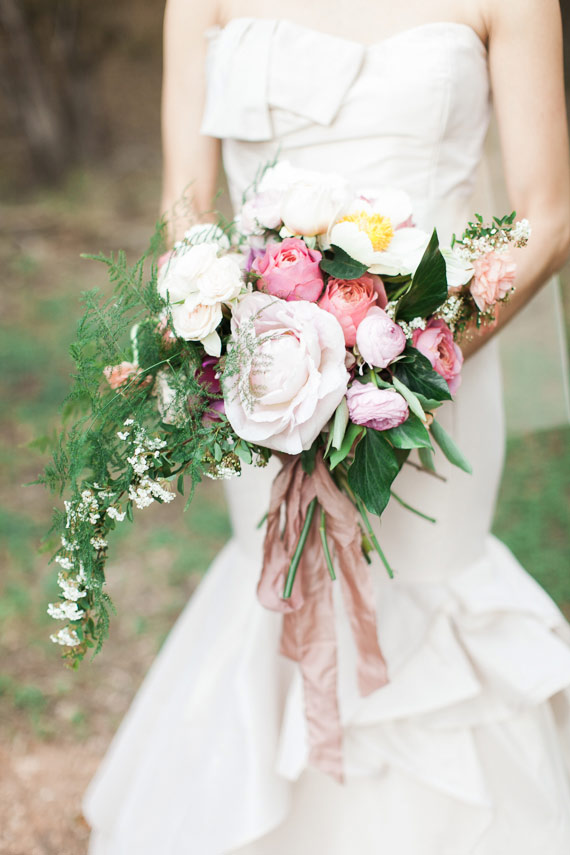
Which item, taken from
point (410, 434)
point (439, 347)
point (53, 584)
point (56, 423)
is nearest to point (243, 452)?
point (410, 434)

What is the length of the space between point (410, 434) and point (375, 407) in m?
0.10

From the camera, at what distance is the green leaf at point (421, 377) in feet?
4.40

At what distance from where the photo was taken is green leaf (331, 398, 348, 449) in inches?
51.8

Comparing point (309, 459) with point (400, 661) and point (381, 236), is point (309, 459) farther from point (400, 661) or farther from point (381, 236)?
point (400, 661)

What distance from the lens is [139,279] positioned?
4.58 feet

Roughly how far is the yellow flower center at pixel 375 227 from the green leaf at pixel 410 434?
30 cm

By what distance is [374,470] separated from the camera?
1.37 meters

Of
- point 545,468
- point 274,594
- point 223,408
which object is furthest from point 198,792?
point 545,468

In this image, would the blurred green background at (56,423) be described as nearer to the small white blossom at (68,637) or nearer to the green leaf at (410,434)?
the small white blossom at (68,637)

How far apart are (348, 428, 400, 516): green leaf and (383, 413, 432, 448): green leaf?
0.02 meters

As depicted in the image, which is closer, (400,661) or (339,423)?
(339,423)

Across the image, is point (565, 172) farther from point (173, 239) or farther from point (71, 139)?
point (71, 139)

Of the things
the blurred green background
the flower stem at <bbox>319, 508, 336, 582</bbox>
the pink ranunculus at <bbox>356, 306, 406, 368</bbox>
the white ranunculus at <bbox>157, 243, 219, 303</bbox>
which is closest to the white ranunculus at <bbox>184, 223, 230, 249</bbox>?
the white ranunculus at <bbox>157, 243, 219, 303</bbox>

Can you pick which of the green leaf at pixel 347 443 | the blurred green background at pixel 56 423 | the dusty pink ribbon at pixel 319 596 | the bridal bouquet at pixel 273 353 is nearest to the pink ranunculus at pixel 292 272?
the bridal bouquet at pixel 273 353
